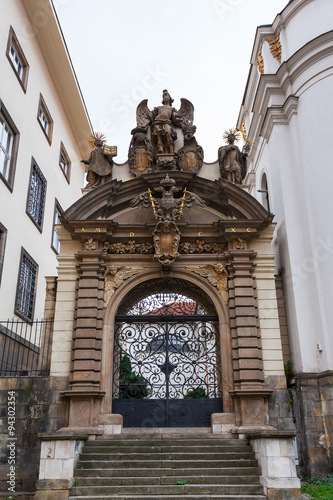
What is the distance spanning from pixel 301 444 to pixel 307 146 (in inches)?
331

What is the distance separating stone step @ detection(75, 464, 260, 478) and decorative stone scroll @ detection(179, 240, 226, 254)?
5.85m

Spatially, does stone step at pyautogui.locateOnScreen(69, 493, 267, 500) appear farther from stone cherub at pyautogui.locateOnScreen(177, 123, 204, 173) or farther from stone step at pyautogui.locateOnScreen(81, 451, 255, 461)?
stone cherub at pyautogui.locateOnScreen(177, 123, 204, 173)

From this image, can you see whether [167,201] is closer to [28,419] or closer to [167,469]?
[28,419]

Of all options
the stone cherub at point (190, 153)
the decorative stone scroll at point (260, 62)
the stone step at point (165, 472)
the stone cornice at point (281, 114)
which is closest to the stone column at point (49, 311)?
the stone step at point (165, 472)

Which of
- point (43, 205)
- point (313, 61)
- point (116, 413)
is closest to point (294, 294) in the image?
point (116, 413)

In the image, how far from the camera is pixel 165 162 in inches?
579

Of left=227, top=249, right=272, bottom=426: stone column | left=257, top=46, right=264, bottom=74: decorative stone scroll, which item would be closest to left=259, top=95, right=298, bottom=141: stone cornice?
left=257, top=46, right=264, bottom=74: decorative stone scroll

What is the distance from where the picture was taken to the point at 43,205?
2003cm

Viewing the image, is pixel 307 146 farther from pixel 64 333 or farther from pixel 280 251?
pixel 64 333

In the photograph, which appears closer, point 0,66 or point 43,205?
point 0,66

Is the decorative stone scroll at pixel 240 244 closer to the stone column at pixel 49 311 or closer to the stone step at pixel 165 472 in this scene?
the stone column at pixel 49 311

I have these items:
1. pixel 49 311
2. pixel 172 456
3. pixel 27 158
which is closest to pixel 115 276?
pixel 49 311

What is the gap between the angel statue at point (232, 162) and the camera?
48.5 ft

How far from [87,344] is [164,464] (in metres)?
3.61
